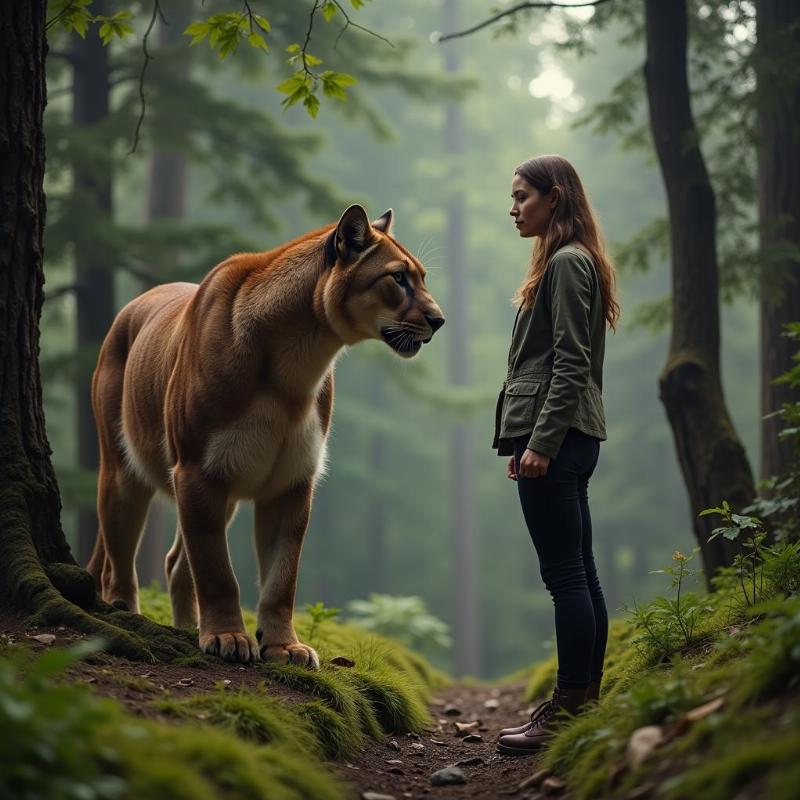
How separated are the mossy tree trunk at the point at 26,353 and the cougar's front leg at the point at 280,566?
18.5 inches

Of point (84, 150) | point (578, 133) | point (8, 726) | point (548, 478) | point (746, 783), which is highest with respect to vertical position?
point (578, 133)

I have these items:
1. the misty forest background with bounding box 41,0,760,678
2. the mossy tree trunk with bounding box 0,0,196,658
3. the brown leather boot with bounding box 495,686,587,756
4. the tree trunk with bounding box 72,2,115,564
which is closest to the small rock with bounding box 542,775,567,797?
the brown leather boot with bounding box 495,686,587,756

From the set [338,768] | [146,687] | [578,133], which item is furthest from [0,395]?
[578,133]

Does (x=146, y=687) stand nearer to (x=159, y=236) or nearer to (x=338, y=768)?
(x=338, y=768)

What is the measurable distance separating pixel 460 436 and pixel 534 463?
23.4 meters

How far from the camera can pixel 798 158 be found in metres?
8.62

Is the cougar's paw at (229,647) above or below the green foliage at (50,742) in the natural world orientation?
above

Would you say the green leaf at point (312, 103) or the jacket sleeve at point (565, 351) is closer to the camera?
the jacket sleeve at point (565, 351)

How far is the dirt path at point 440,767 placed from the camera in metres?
4.23

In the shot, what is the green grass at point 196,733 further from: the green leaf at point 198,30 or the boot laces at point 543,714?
the green leaf at point 198,30

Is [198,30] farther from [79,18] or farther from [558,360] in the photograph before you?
[558,360]

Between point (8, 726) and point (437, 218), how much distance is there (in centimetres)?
2772

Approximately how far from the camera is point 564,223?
16.1 feet

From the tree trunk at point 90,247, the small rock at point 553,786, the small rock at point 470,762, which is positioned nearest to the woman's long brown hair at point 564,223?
the small rock at point 553,786
